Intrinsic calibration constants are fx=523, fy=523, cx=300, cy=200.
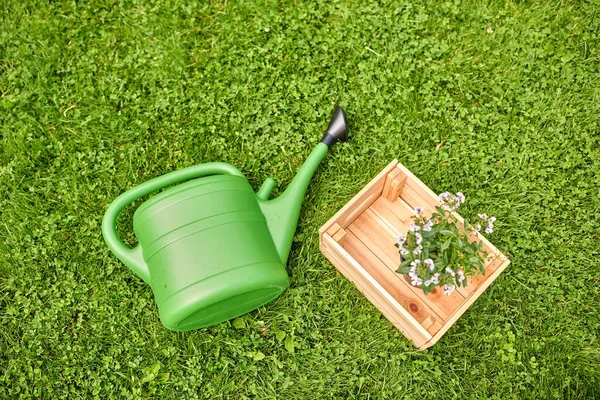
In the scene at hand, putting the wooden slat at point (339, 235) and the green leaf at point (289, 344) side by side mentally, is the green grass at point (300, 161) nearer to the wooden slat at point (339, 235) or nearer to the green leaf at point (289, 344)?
the green leaf at point (289, 344)

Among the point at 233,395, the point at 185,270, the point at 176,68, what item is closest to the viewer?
the point at 185,270

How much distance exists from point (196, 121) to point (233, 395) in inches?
54.1

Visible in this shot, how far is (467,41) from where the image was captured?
2811 mm

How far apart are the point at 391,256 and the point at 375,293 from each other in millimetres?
241

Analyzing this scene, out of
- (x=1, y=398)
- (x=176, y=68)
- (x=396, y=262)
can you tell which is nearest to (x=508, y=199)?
(x=396, y=262)

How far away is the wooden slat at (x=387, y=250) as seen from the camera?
2.37 metres

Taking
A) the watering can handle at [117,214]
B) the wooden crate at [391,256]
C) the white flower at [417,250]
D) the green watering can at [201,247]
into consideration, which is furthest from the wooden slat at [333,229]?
the watering can handle at [117,214]

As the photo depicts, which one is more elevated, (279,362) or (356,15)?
(356,15)

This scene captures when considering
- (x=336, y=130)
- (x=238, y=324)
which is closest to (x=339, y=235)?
(x=336, y=130)

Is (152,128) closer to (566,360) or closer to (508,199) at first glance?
(508,199)

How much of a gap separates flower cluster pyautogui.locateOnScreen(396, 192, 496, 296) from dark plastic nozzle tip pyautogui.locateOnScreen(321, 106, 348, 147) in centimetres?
62

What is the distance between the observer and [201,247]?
199 centimetres

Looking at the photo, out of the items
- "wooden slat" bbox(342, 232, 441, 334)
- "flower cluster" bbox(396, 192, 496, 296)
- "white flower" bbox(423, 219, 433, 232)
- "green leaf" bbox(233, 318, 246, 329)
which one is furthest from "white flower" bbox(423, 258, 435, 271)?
"green leaf" bbox(233, 318, 246, 329)

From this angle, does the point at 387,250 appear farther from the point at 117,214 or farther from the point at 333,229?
the point at 117,214
